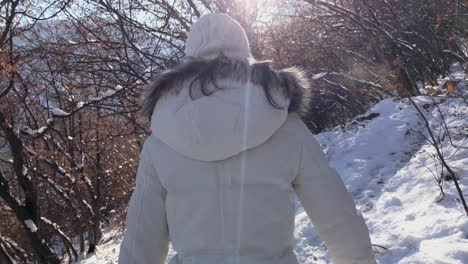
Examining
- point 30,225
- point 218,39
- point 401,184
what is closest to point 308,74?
point 401,184

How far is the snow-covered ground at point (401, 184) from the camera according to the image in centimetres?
311

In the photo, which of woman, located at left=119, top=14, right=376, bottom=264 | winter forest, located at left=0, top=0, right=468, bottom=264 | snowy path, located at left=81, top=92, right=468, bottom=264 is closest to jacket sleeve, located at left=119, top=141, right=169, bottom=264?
woman, located at left=119, top=14, right=376, bottom=264

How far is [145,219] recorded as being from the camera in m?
1.46

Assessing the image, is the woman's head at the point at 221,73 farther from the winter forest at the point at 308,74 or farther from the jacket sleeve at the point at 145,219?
the winter forest at the point at 308,74

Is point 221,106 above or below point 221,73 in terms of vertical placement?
below

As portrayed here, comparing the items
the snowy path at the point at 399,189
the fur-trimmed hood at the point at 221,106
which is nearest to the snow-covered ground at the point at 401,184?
the snowy path at the point at 399,189

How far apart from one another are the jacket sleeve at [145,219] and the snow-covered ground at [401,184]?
2.10 metres

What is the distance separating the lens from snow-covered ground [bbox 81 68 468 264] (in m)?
3.11

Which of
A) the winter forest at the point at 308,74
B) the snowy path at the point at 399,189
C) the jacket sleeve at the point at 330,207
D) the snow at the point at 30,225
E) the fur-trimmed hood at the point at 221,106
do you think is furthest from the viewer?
the snow at the point at 30,225

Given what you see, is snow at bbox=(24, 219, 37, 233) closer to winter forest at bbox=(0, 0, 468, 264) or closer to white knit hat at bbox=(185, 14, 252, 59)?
winter forest at bbox=(0, 0, 468, 264)

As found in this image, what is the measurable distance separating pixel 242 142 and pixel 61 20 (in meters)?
8.45

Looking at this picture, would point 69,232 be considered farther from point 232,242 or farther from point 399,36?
point 232,242

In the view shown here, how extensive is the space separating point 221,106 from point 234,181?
24 centimetres

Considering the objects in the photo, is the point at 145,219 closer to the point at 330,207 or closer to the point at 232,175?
the point at 232,175
